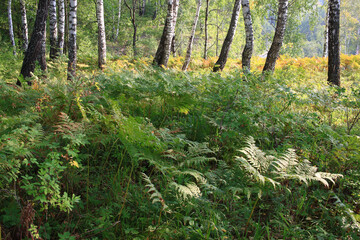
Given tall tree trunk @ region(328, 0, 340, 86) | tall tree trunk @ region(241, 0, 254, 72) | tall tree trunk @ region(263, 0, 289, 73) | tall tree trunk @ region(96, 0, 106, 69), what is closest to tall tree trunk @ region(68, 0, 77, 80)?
tall tree trunk @ region(96, 0, 106, 69)

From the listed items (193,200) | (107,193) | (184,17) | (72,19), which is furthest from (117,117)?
(184,17)

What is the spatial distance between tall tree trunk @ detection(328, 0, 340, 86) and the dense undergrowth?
552 cm

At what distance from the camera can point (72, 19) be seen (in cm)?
882

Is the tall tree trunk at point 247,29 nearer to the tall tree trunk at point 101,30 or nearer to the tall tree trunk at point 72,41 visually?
the tall tree trunk at point 101,30

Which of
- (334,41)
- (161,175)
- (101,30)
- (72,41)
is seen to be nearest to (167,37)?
(72,41)

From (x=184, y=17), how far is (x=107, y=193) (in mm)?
23050

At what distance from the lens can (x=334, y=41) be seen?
8.46 metres

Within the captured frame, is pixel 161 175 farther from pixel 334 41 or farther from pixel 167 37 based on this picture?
pixel 334 41

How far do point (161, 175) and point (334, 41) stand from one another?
344 inches

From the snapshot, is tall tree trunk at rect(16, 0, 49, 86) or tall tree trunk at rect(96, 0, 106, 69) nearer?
tall tree trunk at rect(16, 0, 49, 86)

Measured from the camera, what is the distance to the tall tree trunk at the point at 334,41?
8.26 meters

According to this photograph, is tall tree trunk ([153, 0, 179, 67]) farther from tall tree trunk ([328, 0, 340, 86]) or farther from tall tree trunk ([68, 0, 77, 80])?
tall tree trunk ([328, 0, 340, 86])

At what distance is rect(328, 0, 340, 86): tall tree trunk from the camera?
8258 mm

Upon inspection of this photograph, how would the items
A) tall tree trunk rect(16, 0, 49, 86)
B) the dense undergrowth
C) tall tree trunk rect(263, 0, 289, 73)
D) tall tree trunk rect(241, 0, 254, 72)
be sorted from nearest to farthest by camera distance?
the dense undergrowth < tall tree trunk rect(16, 0, 49, 86) < tall tree trunk rect(263, 0, 289, 73) < tall tree trunk rect(241, 0, 254, 72)
